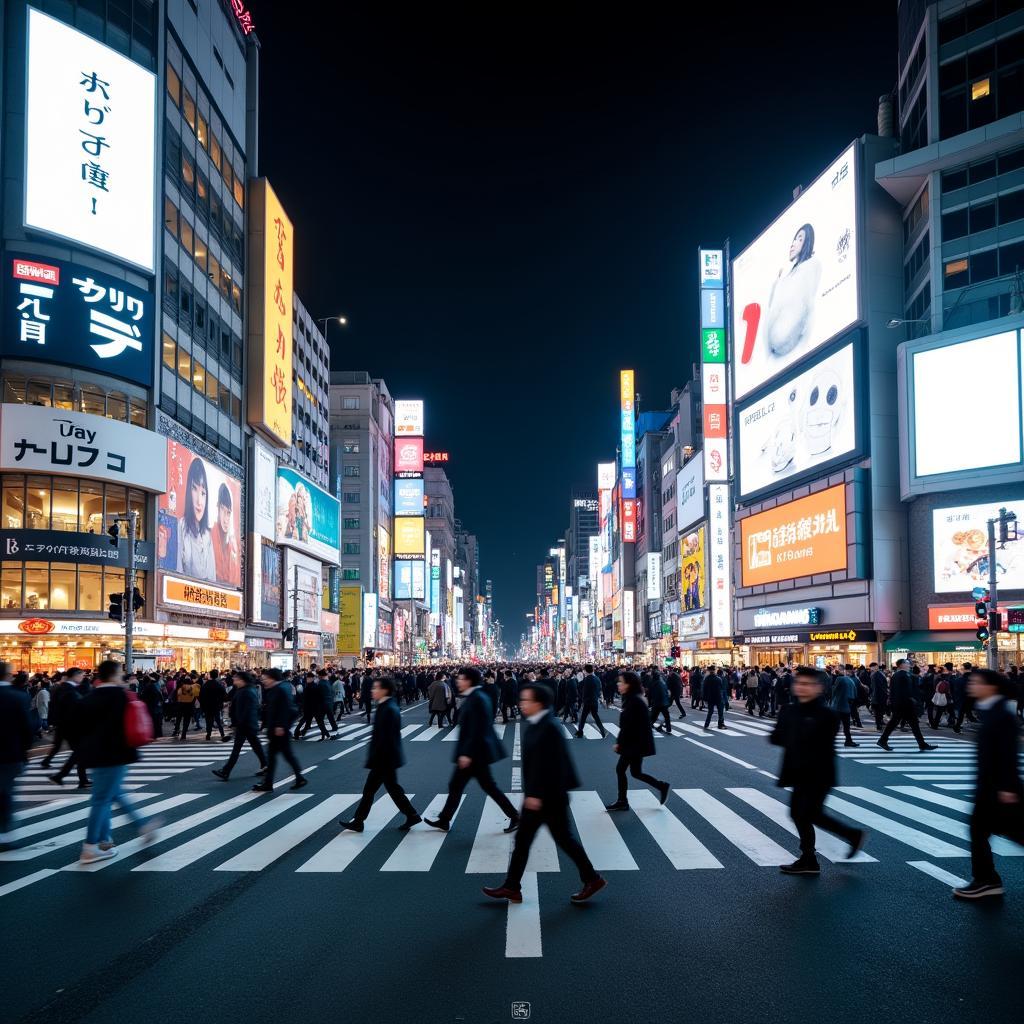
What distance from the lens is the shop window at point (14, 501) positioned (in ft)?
108

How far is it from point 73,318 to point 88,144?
715 centimetres

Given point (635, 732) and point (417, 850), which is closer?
point (417, 850)

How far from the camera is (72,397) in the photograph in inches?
1367

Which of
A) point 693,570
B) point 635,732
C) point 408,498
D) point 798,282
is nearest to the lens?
point 635,732

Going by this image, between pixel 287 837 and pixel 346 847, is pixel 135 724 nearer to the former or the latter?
pixel 287 837

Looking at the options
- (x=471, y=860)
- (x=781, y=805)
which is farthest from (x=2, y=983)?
(x=781, y=805)

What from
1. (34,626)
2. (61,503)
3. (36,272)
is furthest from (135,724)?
(36,272)

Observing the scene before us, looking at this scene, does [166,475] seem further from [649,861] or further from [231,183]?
[649,861]

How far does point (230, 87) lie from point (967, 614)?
46.7m

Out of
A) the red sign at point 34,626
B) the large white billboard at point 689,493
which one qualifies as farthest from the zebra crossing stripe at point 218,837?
the large white billboard at point 689,493

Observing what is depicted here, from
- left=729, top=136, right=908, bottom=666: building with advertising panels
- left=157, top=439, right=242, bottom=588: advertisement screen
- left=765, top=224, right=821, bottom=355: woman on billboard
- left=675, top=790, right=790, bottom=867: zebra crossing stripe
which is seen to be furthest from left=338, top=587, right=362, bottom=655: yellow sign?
left=675, top=790, right=790, bottom=867: zebra crossing stripe

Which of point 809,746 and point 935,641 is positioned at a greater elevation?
point 809,746

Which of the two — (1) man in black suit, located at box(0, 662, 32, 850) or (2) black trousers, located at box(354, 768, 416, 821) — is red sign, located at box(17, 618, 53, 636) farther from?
(2) black trousers, located at box(354, 768, 416, 821)

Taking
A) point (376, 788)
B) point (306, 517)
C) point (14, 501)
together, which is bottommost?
point (376, 788)
